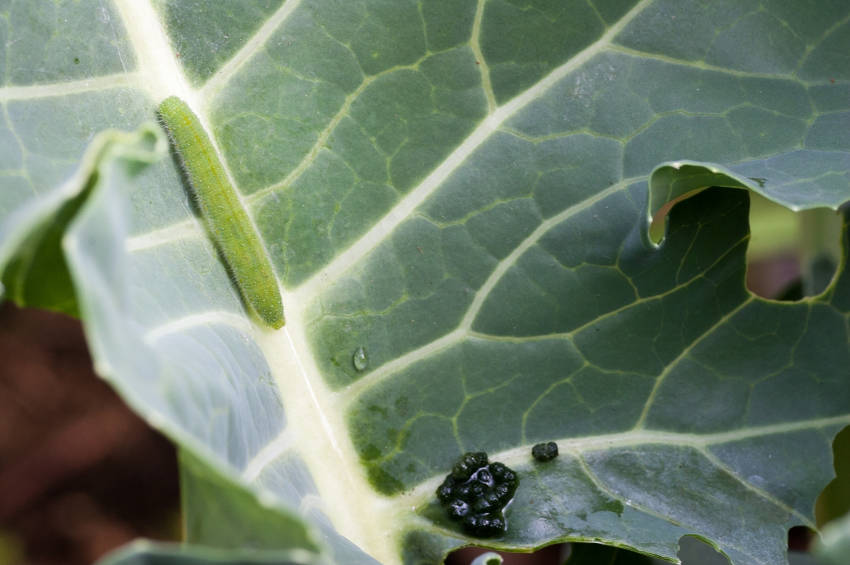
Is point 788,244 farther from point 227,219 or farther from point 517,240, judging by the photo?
point 227,219

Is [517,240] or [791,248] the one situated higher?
[791,248]

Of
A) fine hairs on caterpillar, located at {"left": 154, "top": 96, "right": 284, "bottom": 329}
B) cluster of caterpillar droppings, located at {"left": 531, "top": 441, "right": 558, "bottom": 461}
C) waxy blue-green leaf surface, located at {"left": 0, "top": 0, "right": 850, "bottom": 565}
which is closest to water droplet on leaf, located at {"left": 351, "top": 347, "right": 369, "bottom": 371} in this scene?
waxy blue-green leaf surface, located at {"left": 0, "top": 0, "right": 850, "bottom": 565}

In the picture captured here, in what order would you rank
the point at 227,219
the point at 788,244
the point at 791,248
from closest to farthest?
the point at 227,219 < the point at 788,244 < the point at 791,248

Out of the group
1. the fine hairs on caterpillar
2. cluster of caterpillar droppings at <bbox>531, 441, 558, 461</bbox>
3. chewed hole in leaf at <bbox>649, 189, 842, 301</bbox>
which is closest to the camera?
the fine hairs on caterpillar

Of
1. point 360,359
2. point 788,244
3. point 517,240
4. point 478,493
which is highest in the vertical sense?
point 788,244

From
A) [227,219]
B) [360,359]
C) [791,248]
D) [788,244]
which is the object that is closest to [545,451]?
[360,359]

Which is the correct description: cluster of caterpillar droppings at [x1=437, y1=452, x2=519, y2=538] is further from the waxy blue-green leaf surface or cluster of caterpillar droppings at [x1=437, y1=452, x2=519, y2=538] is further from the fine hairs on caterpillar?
the fine hairs on caterpillar

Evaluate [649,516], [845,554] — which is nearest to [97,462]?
[649,516]

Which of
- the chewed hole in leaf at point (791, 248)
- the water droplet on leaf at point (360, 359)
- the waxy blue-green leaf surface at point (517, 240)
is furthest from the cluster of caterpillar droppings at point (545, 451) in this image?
the chewed hole in leaf at point (791, 248)
